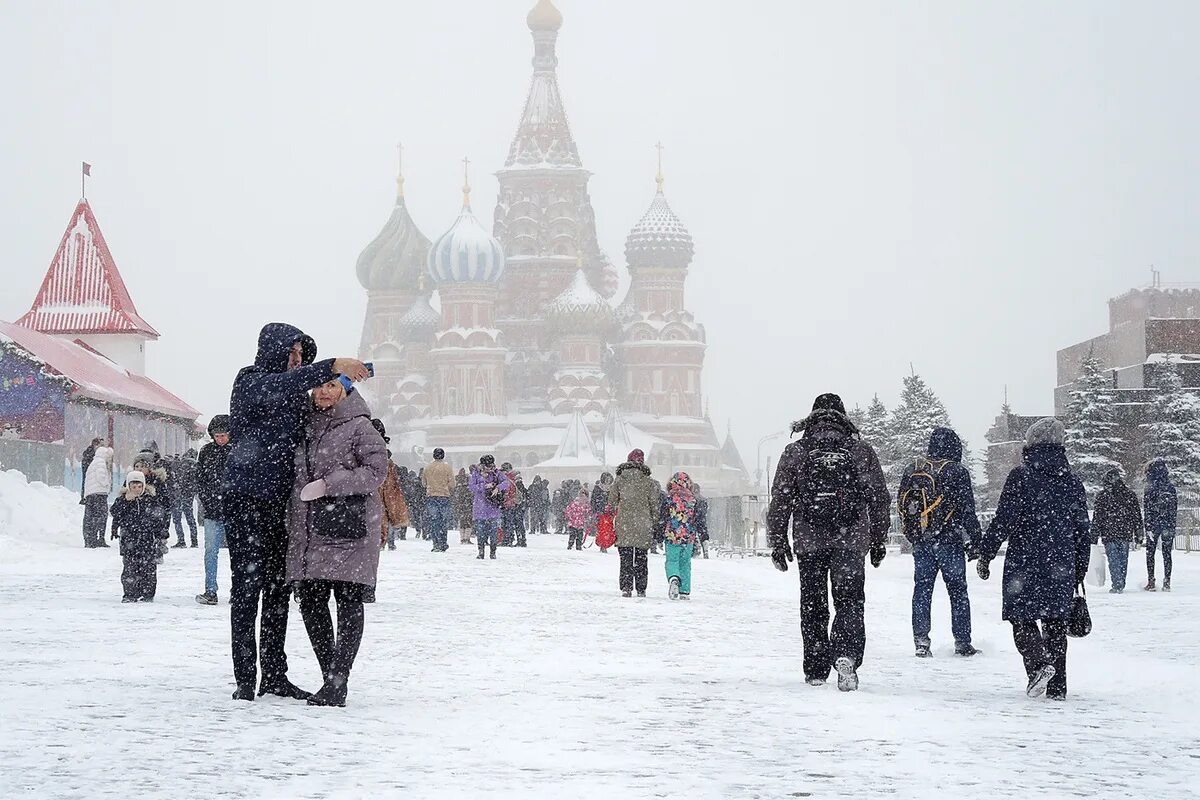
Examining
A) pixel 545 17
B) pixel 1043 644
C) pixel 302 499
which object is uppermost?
pixel 545 17

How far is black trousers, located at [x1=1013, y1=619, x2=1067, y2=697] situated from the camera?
387 inches

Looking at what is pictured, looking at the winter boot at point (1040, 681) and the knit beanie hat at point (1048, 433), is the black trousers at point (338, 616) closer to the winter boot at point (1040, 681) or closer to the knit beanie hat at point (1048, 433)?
the winter boot at point (1040, 681)

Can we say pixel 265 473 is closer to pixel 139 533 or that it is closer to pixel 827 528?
pixel 827 528

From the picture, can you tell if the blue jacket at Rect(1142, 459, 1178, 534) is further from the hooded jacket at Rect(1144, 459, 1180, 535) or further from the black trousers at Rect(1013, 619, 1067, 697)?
the black trousers at Rect(1013, 619, 1067, 697)

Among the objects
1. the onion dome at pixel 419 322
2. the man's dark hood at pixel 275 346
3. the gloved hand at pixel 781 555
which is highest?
the onion dome at pixel 419 322

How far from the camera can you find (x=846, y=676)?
986 centimetres

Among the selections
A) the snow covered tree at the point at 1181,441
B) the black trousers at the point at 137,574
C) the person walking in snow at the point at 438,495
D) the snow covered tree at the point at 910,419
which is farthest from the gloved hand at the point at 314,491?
the snow covered tree at the point at 910,419

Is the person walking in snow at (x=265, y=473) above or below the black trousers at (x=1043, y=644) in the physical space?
above

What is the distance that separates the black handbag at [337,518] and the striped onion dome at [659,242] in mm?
105626

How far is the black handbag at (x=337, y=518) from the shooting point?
8.53 m

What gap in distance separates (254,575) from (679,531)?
1023 centimetres

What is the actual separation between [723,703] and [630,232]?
106477 mm

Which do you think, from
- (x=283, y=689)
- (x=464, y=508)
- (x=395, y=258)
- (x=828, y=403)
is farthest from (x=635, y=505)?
(x=395, y=258)

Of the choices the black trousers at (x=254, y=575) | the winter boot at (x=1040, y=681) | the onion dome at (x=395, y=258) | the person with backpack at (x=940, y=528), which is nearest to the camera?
the black trousers at (x=254, y=575)
